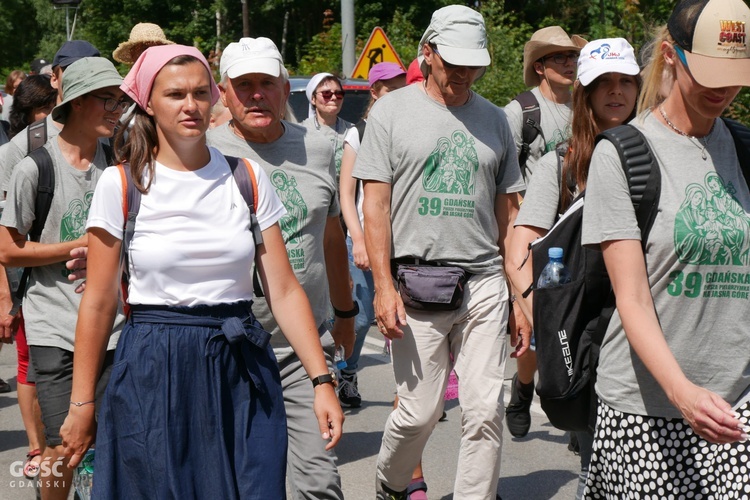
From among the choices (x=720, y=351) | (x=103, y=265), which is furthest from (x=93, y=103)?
(x=720, y=351)

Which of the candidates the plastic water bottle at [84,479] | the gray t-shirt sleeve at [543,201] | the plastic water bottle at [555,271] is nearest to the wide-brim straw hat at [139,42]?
the gray t-shirt sleeve at [543,201]

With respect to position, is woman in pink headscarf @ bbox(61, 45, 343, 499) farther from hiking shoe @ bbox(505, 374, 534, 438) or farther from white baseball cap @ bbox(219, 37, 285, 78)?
hiking shoe @ bbox(505, 374, 534, 438)

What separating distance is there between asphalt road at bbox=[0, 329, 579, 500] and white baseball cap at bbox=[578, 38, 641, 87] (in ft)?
7.15

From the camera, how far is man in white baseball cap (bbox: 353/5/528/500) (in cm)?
493

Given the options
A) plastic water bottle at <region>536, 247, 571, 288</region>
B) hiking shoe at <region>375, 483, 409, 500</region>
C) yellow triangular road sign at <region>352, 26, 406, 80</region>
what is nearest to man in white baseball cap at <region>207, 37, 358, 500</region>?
hiking shoe at <region>375, 483, 409, 500</region>

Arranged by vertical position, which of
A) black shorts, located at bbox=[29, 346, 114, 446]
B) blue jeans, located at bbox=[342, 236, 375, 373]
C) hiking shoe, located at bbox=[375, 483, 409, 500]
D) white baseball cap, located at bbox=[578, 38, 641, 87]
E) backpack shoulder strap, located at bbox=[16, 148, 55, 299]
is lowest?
hiking shoe, located at bbox=[375, 483, 409, 500]

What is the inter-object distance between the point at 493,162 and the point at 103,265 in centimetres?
211

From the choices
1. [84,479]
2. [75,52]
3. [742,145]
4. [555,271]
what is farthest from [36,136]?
[742,145]

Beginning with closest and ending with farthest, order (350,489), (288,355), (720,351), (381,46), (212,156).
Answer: (720,351) < (212,156) < (288,355) < (350,489) < (381,46)

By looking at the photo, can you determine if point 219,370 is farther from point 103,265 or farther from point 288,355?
point 288,355

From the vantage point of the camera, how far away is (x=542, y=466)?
20.5 ft

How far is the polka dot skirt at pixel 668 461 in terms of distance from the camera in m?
3.10

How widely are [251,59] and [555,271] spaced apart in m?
1.72

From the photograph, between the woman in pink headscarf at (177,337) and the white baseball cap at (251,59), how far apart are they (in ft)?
3.67
